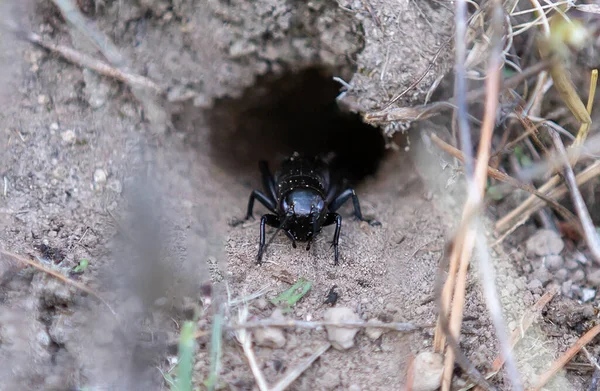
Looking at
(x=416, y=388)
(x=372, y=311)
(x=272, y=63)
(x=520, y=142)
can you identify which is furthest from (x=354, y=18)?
(x=416, y=388)

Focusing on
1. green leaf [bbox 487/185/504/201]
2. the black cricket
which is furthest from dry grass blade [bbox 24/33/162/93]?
green leaf [bbox 487/185/504/201]

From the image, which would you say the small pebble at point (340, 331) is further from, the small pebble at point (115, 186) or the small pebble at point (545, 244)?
the small pebble at point (115, 186)

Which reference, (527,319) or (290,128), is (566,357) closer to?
(527,319)

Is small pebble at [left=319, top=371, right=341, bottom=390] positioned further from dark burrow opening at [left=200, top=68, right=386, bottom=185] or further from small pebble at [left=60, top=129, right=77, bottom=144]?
dark burrow opening at [left=200, top=68, right=386, bottom=185]

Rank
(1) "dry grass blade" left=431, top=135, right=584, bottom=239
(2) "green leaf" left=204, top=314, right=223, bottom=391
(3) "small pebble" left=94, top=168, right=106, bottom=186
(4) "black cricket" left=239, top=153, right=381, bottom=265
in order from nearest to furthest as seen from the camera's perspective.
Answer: (2) "green leaf" left=204, top=314, right=223, bottom=391 < (1) "dry grass blade" left=431, top=135, right=584, bottom=239 < (3) "small pebble" left=94, top=168, right=106, bottom=186 < (4) "black cricket" left=239, top=153, right=381, bottom=265

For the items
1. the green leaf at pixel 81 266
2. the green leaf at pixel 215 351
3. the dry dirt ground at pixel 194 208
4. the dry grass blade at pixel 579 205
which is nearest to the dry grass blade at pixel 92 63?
the dry dirt ground at pixel 194 208

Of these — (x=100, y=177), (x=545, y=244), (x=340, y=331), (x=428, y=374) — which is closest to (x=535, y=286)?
(x=545, y=244)

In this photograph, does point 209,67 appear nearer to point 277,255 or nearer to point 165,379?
point 277,255
